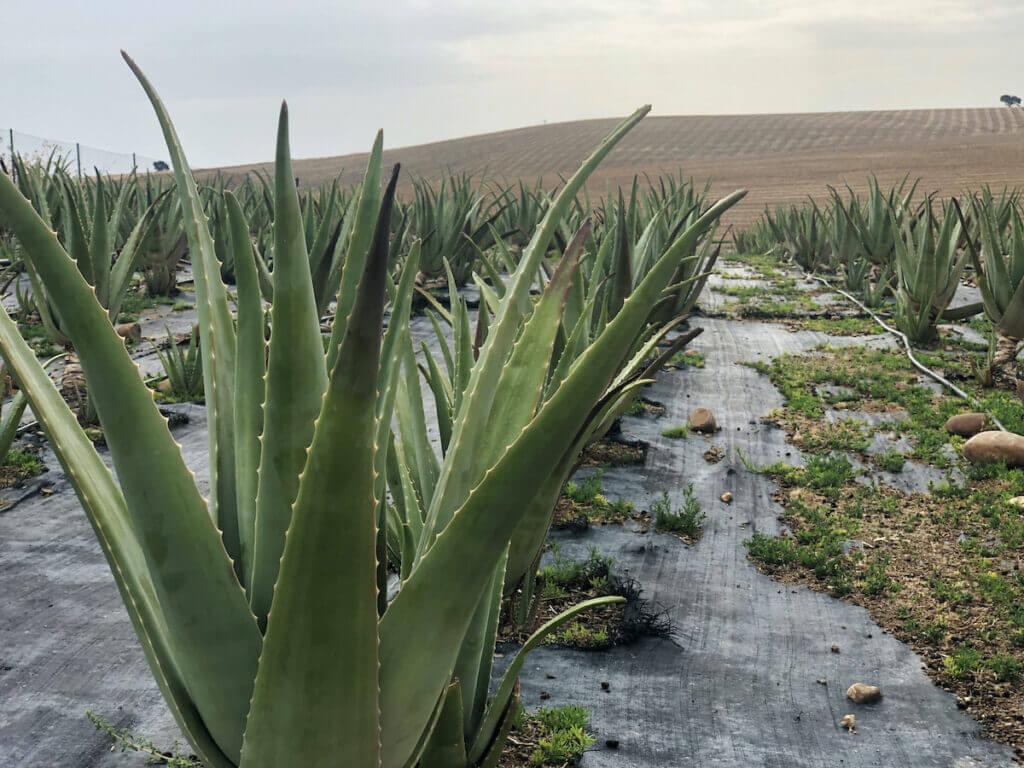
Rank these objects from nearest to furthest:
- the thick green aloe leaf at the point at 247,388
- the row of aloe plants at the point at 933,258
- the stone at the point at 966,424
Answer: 1. the thick green aloe leaf at the point at 247,388
2. the stone at the point at 966,424
3. the row of aloe plants at the point at 933,258

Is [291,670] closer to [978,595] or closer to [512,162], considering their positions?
[978,595]

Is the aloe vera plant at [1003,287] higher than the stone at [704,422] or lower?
higher

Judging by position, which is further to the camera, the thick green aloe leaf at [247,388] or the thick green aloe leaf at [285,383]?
the thick green aloe leaf at [247,388]

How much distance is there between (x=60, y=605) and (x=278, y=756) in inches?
74.2

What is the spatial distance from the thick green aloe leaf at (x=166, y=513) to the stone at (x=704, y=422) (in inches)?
143

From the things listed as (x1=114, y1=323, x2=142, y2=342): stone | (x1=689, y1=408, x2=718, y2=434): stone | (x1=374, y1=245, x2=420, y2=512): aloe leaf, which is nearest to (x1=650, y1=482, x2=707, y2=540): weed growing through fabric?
(x1=689, y1=408, x2=718, y2=434): stone

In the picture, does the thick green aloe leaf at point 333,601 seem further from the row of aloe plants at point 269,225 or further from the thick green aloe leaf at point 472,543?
the row of aloe plants at point 269,225

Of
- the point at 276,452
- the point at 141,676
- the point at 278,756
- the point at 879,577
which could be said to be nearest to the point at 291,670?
the point at 278,756

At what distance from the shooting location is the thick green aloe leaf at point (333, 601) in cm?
77

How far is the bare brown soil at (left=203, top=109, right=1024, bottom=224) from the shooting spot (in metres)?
Result: 30.3

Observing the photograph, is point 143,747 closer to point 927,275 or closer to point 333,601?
point 333,601

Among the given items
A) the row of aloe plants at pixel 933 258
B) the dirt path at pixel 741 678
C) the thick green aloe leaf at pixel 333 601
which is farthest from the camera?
the row of aloe plants at pixel 933 258

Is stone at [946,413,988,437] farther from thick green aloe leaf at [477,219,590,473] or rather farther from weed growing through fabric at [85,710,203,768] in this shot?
weed growing through fabric at [85,710,203,768]

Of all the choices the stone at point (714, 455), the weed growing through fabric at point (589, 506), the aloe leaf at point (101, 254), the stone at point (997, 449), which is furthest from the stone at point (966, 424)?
the aloe leaf at point (101, 254)
